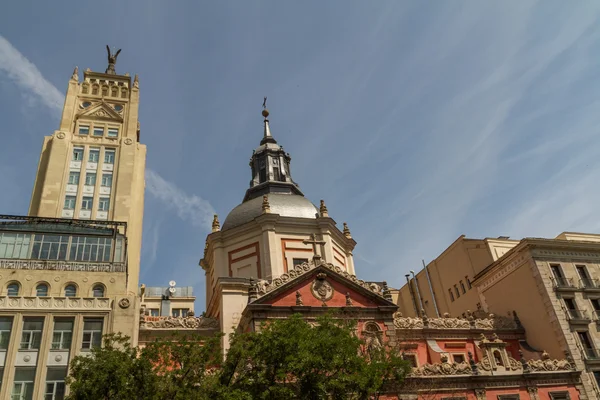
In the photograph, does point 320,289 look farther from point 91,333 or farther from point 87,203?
point 87,203

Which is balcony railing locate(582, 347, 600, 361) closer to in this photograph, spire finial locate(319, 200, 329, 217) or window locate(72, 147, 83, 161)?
spire finial locate(319, 200, 329, 217)

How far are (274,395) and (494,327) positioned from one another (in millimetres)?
22720

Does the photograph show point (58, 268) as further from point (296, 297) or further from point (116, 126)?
point (116, 126)

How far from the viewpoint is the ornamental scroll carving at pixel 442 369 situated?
32125 mm

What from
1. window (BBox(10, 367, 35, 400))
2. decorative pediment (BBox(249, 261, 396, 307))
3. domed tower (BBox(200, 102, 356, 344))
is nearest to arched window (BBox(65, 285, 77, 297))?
window (BBox(10, 367, 35, 400))

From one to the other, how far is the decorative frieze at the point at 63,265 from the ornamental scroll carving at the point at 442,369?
64.6ft

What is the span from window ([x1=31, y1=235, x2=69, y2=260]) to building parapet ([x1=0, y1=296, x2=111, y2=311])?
143 inches

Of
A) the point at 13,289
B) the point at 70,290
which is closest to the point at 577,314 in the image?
the point at 70,290

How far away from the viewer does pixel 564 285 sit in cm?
3941

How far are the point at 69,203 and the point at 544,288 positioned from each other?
39.9m

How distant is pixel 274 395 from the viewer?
2341cm

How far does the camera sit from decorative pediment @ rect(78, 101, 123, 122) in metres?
51.6

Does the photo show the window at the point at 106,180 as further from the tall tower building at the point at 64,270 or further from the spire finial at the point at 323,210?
the spire finial at the point at 323,210

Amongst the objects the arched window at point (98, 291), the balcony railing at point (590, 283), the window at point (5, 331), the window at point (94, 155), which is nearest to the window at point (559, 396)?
the balcony railing at point (590, 283)
